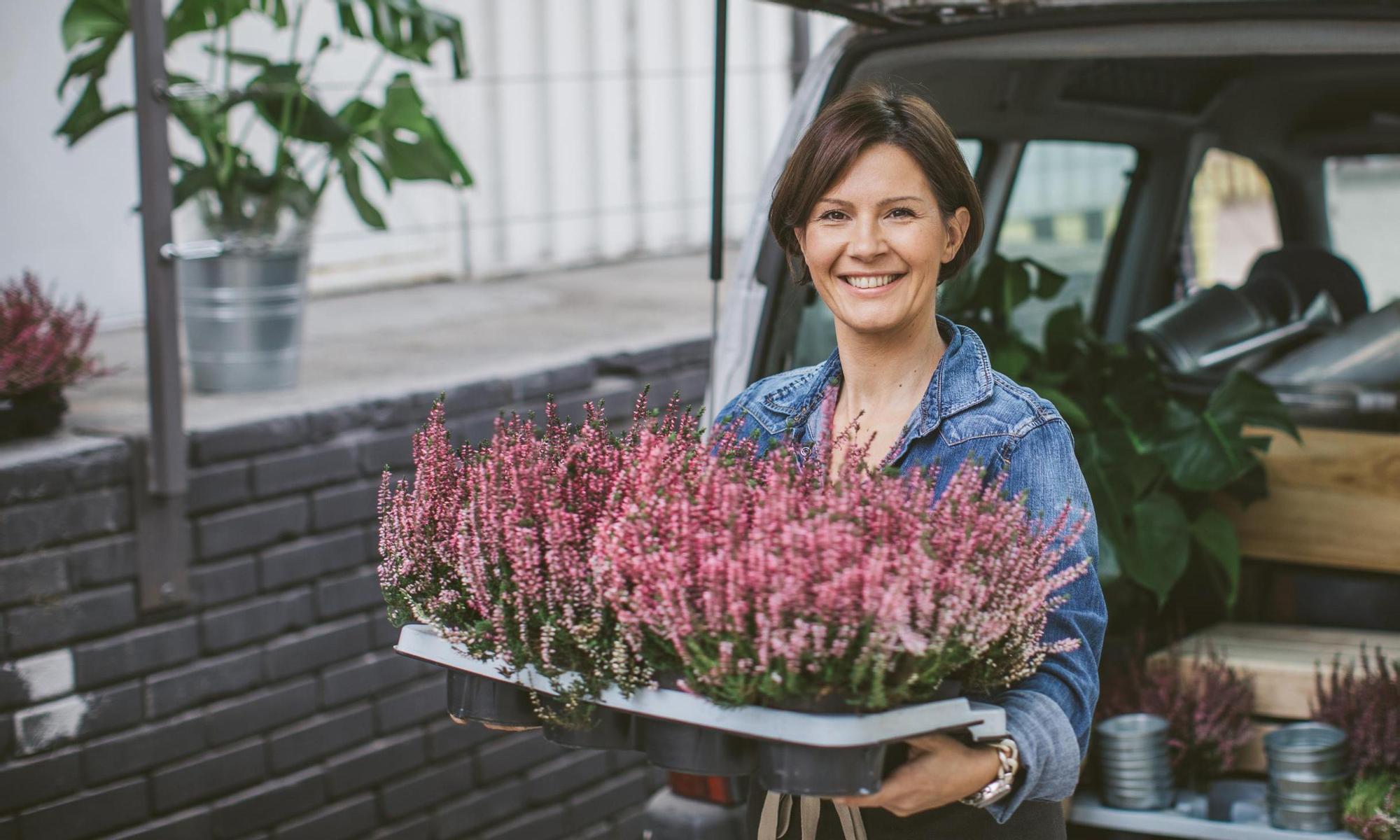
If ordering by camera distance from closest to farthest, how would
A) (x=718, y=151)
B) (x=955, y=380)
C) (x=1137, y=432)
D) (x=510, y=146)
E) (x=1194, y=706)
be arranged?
1. (x=955, y=380)
2. (x=718, y=151)
3. (x=1194, y=706)
4. (x=1137, y=432)
5. (x=510, y=146)

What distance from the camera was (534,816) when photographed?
4574 mm

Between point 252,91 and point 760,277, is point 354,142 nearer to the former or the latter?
point 252,91

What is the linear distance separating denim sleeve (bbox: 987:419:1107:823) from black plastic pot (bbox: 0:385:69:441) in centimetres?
256

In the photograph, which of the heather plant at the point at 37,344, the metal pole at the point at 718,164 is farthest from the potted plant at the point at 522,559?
the heather plant at the point at 37,344

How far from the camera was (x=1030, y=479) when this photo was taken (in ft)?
5.55

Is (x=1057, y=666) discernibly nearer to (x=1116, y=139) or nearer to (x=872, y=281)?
(x=872, y=281)

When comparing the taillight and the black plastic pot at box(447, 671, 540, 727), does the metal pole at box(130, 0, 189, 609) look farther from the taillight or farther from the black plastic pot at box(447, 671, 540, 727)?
the black plastic pot at box(447, 671, 540, 727)

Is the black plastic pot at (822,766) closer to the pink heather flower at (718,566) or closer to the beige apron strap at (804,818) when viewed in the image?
the pink heather flower at (718,566)

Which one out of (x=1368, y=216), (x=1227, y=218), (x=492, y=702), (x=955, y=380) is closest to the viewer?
(x=492, y=702)

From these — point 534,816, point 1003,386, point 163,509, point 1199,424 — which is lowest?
point 534,816

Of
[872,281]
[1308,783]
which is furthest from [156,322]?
[1308,783]

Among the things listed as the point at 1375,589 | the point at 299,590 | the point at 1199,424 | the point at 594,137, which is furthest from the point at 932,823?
the point at 594,137

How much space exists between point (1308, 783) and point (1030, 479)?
1.54m

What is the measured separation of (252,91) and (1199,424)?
8.29 ft
